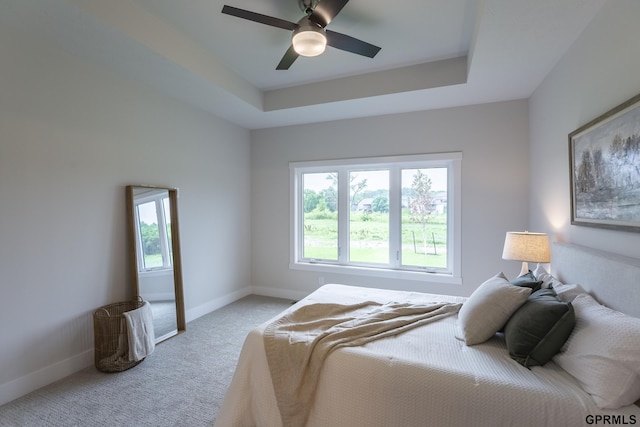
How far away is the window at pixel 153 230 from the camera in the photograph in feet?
9.52

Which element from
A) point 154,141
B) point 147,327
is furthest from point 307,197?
point 147,327

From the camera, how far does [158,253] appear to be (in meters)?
3.05

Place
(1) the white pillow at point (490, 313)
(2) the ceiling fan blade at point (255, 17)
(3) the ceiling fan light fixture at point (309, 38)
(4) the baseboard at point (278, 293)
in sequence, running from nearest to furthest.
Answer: (1) the white pillow at point (490, 313) < (2) the ceiling fan blade at point (255, 17) < (3) the ceiling fan light fixture at point (309, 38) < (4) the baseboard at point (278, 293)

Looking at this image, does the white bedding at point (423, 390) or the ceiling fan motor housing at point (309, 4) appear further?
the ceiling fan motor housing at point (309, 4)

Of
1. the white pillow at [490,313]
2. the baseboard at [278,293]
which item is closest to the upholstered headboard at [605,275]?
the white pillow at [490,313]

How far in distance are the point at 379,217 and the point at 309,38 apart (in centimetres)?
256

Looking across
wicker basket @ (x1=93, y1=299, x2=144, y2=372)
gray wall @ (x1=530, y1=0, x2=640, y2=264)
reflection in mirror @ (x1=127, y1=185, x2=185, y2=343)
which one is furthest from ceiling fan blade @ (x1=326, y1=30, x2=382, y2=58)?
wicker basket @ (x1=93, y1=299, x2=144, y2=372)

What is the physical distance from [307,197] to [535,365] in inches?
134

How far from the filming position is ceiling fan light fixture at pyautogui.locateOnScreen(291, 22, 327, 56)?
6.25 feet

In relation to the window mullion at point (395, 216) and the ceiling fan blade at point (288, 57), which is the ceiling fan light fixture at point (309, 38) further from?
the window mullion at point (395, 216)

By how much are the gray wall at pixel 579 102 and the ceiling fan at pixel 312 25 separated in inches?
53.8

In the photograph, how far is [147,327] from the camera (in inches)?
101

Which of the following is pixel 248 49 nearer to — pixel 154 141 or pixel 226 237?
pixel 154 141

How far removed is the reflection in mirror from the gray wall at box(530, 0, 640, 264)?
3.68m
